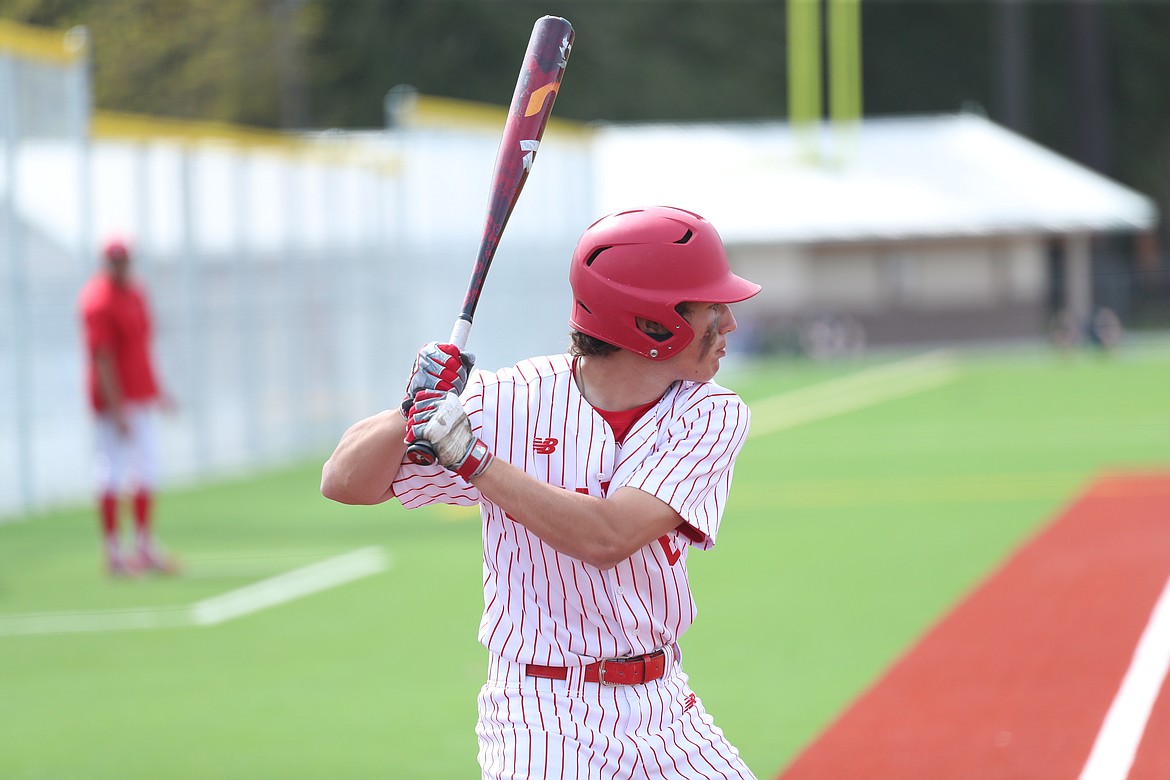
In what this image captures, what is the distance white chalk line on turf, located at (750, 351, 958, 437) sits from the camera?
81.4 ft

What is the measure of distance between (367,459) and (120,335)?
8752 millimetres

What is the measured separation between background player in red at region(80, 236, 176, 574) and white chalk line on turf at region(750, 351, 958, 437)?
11391 millimetres

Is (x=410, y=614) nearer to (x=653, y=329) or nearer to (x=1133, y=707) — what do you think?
(x=1133, y=707)

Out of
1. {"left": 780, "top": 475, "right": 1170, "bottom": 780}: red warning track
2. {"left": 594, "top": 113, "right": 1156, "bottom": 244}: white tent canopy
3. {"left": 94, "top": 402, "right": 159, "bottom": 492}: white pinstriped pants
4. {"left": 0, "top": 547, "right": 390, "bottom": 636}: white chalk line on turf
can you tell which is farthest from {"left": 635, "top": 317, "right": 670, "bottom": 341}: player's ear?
{"left": 594, "top": 113, "right": 1156, "bottom": 244}: white tent canopy

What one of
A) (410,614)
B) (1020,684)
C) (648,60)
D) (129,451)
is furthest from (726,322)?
(648,60)

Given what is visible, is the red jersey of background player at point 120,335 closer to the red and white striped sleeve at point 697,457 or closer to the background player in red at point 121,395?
the background player in red at point 121,395

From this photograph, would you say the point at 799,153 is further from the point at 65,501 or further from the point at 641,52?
the point at 65,501

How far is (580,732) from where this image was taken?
3557mm

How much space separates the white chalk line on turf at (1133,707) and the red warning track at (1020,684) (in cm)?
4

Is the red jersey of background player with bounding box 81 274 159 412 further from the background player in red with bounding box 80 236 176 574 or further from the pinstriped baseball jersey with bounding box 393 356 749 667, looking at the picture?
the pinstriped baseball jersey with bounding box 393 356 749 667

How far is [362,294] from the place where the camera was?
2181cm

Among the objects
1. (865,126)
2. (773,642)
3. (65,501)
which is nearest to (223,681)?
(773,642)

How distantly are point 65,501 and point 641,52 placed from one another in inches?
1555

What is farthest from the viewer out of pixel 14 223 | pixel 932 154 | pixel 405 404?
pixel 932 154
